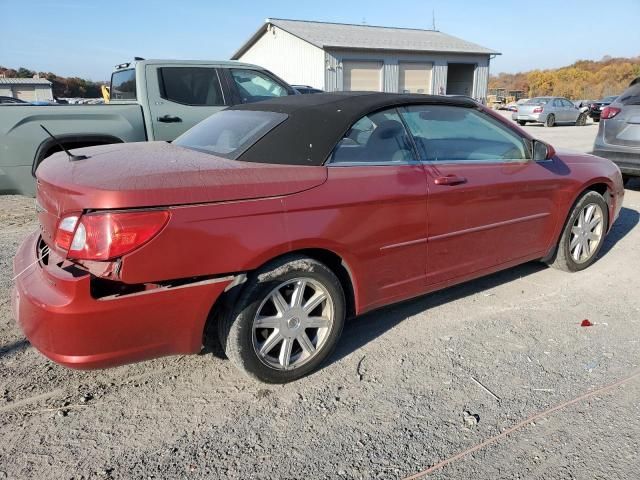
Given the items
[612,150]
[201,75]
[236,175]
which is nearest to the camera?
[236,175]

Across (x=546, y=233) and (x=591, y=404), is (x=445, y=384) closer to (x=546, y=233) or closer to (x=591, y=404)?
(x=591, y=404)

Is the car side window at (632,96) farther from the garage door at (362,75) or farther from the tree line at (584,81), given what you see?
the tree line at (584,81)

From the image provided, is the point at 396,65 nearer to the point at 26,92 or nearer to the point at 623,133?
the point at 26,92

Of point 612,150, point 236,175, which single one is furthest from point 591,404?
point 612,150

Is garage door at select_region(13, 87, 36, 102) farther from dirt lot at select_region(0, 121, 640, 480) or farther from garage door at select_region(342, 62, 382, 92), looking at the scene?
dirt lot at select_region(0, 121, 640, 480)

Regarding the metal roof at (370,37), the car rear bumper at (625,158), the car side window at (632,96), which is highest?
the metal roof at (370,37)

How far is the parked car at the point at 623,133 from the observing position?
6.79m

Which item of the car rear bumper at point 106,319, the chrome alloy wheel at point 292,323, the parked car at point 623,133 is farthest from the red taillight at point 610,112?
the car rear bumper at point 106,319

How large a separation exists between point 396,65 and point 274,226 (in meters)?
28.4

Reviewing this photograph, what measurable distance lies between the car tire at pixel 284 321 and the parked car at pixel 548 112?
2588cm

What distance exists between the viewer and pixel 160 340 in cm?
244

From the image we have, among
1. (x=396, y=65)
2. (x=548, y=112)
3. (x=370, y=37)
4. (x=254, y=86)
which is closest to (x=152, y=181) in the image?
(x=254, y=86)

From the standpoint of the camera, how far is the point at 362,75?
92.3 ft

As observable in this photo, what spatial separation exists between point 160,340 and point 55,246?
682mm
